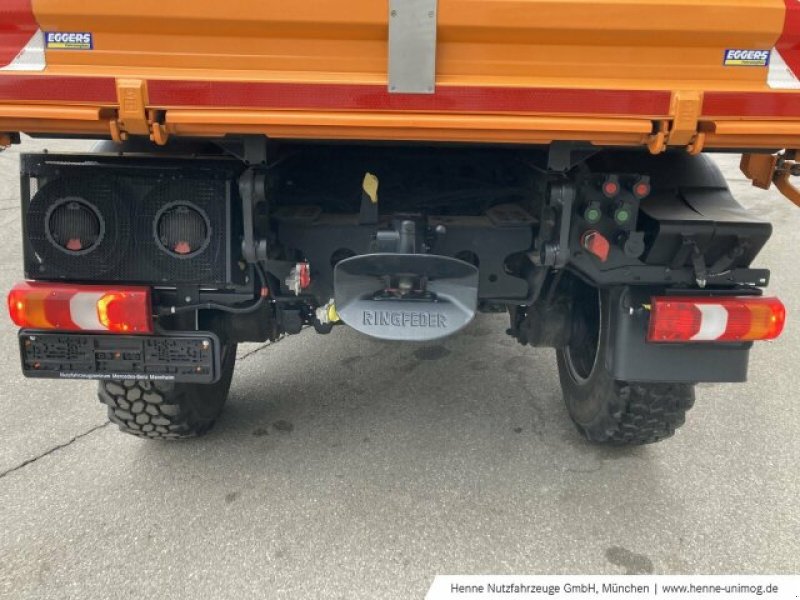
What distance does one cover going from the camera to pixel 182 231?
2209 mm

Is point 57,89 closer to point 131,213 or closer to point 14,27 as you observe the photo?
point 14,27

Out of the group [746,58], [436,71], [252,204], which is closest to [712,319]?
[746,58]

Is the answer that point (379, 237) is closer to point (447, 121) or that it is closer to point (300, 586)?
point (447, 121)

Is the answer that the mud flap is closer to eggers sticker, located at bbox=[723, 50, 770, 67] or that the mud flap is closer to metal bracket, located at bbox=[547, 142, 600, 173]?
metal bracket, located at bbox=[547, 142, 600, 173]

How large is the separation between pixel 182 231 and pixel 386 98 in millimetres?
871

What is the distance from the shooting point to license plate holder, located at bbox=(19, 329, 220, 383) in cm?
228

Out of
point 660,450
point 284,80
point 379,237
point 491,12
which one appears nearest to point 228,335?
point 379,237

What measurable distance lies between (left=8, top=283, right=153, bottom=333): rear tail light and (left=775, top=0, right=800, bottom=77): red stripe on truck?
6.85 ft

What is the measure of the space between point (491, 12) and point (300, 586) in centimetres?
185

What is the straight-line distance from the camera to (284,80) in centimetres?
181

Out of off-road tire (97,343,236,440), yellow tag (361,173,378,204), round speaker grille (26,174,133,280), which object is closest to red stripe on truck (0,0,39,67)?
round speaker grille (26,174,133,280)

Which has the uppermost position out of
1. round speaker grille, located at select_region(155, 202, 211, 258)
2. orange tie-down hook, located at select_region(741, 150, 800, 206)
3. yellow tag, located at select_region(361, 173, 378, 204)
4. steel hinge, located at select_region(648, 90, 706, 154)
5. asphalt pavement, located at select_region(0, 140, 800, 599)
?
steel hinge, located at select_region(648, 90, 706, 154)

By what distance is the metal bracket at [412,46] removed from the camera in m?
1.75

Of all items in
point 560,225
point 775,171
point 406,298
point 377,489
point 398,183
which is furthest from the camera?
point 398,183
